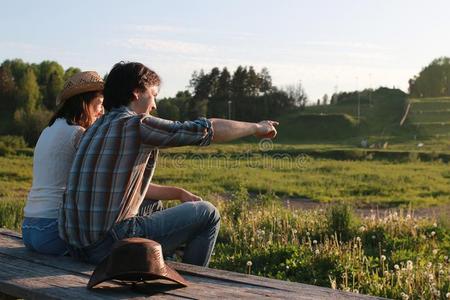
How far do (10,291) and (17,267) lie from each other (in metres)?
0.41

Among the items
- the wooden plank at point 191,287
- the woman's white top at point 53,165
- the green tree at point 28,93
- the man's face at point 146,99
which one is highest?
the green tree at point 28,93

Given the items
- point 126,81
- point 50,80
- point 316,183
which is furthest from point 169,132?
point 50,80

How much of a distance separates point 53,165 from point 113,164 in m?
0.67

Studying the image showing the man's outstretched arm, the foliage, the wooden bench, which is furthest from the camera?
the foliage

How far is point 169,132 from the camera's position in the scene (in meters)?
3.83

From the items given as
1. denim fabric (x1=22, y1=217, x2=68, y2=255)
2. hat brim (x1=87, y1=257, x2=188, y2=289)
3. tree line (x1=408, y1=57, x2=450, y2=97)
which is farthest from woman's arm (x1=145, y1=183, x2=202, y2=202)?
Answer: tree line (x1=408, y1=57, x2=450, y2=97)

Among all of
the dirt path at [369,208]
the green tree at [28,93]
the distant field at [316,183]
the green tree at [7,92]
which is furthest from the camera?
the green tree at [7,92]

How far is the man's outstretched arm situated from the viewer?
399cm

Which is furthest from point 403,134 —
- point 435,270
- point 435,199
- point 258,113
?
point 435,270

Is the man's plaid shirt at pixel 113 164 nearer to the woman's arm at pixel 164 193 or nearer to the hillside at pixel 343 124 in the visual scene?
the woman's arm at pixel 164 193

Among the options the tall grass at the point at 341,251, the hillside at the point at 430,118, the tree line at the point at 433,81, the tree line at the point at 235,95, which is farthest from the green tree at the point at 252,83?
the tall grass at the point at 341,251

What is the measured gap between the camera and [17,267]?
3.97 meters

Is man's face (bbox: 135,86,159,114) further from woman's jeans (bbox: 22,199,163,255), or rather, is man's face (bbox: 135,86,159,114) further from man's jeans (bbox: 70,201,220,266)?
woman's jeans (bbox: 22,199,163,255)

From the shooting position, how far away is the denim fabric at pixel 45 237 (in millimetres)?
4371
